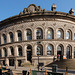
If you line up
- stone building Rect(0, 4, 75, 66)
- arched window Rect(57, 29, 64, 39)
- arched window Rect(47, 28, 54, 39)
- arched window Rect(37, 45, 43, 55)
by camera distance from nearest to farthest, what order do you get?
1. stone building Rect(0, 4, 75, 66)
2. arched window Rect(37, 45, 43, 55)
3. arched window Rect(47, 28, 54, 39)
4. arched window Rect(57, 29, 64, 39)

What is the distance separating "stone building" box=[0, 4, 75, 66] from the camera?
21.2 metres

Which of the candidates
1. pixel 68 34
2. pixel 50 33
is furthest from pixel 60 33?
pixel 50 33

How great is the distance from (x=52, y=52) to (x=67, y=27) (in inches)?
361

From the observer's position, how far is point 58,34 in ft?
73.3

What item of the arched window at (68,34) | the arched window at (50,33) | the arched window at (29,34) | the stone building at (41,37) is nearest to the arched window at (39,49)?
the stone building at (41,37)

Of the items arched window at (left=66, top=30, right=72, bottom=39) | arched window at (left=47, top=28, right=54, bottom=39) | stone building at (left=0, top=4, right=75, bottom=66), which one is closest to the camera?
stone building at (left=0, top=4, right=75, bottom=66)

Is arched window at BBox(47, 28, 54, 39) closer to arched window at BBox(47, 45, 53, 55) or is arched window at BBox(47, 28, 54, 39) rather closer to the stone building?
the stone building

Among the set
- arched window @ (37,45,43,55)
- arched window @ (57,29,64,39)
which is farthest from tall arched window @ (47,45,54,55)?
arched window @ (57,29,64,39)

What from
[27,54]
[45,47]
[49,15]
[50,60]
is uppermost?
[49,15]

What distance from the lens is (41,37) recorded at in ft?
72.3

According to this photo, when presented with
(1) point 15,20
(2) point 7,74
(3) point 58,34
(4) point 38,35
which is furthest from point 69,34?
(2) point 7,74

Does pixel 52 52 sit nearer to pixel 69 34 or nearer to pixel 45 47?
pixel 45 47

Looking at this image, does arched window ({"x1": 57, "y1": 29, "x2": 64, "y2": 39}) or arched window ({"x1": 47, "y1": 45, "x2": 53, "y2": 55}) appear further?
arched window ({"x1": 57, "y1": 29, "x2": 64, "y2": 39})

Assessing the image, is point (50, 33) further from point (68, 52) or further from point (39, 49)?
point (68, 52)
